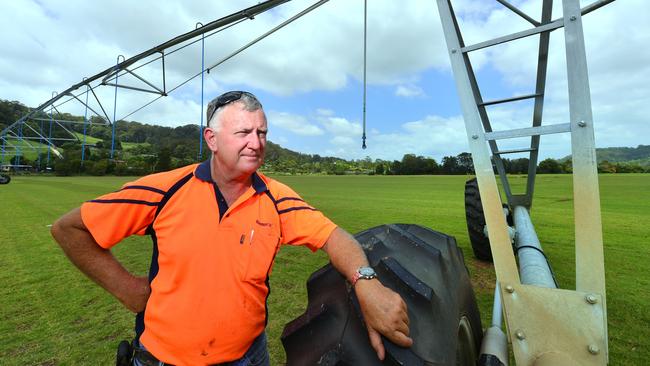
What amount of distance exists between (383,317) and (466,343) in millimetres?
800

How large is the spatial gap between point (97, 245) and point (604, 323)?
7.23 feet

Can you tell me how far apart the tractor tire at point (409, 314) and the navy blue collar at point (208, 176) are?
1.89 feet

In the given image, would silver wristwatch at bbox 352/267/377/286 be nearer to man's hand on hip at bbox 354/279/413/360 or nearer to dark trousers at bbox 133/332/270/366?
man's hand on hip at bbox 354/279/413/360

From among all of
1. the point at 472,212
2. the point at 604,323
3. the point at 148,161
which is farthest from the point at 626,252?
the point at 148,161

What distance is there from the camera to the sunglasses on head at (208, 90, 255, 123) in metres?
1.80

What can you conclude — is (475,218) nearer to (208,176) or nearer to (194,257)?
(208,176)

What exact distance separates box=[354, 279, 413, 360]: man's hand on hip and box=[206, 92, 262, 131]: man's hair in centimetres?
107

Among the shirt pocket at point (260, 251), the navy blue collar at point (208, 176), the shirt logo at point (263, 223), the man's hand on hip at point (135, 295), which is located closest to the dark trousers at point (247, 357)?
the man's hand on hip at point (135, 295)

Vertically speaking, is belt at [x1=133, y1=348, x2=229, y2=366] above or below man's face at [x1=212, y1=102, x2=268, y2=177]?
below

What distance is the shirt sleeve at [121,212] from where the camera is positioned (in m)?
1.60

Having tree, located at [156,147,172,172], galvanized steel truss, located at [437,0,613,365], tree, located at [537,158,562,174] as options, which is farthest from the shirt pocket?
tree, located at [537,158,562,174]

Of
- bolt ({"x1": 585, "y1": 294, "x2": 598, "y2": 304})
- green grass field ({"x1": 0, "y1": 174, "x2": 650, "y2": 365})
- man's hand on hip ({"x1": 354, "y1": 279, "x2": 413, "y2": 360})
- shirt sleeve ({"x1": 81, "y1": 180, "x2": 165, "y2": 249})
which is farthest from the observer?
green grass field ({"x1": 0, "y1": 174, "x2": 650, "y2": 365})

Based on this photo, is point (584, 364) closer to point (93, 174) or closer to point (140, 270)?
point (140, 270)

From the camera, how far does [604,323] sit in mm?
1314
